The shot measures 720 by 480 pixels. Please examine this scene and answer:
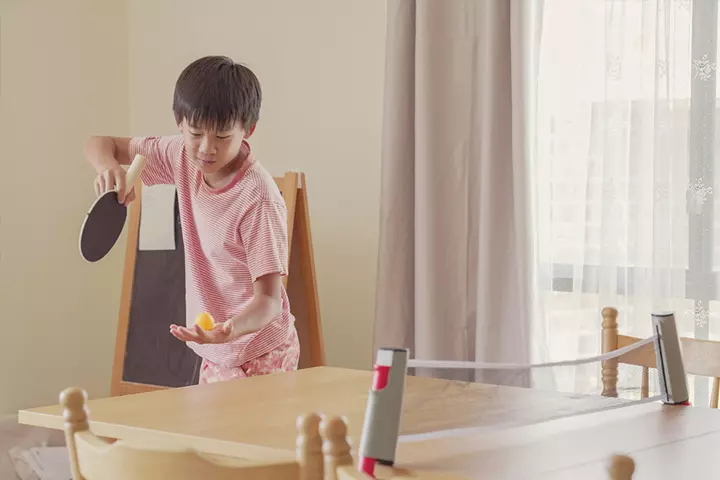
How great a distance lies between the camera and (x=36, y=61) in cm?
338

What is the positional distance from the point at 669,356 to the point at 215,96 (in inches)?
38.5

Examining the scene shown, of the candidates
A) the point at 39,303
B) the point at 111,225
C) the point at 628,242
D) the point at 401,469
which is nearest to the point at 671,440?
the point at 401,469

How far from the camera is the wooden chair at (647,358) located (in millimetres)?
1747

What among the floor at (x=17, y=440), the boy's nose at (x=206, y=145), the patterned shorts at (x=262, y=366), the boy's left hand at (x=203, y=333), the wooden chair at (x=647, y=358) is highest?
the boy's nose at (x=206, y=145)

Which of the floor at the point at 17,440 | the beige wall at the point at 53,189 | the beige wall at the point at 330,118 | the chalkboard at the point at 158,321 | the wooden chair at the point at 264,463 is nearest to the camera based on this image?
the wooden chair at the point at 264,463

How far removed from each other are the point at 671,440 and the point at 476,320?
1.58 m

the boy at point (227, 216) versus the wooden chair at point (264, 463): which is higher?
the boy at point (227, 216)

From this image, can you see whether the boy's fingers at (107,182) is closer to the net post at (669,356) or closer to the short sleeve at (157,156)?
the short sleeve at (157,156)

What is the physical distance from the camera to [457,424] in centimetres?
134

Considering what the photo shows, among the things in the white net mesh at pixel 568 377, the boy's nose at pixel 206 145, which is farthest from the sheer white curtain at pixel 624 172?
the boy's nose at pixel 206 145

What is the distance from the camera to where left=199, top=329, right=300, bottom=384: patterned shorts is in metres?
1.96

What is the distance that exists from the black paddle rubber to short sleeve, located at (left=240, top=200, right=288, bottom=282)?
25 cm

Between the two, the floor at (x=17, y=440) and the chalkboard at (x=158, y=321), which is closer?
the floor at (x=17, y=440)

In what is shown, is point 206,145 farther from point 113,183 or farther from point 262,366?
point 262,366
